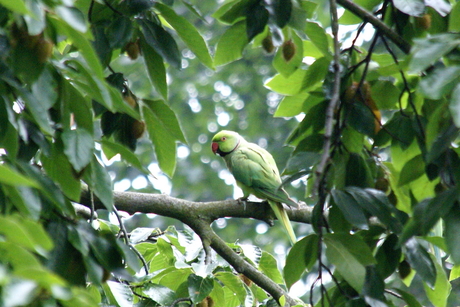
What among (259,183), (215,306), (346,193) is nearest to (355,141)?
(346,193)

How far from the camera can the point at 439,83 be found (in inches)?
51.0

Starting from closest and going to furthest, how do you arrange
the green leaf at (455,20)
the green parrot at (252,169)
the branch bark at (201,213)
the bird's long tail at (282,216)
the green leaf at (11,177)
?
the green leaf at (11,177) → the green leaf at (455,20) → the branch bark at (201,213) → the bird's long tail at (282,216) → the green parrot at (252,169)

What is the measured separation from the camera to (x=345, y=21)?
226cm

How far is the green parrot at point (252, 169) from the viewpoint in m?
3.60

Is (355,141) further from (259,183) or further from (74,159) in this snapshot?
(259,183)

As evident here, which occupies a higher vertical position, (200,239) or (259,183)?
(200,239)

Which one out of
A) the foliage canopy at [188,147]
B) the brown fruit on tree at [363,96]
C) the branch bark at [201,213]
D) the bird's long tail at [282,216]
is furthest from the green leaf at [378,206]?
the bird's long tail at [282,216]

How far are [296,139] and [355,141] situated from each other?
226 mm

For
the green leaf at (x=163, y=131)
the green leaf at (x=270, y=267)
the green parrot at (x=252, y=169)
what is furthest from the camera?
the green parrot at (x=252, y=169)

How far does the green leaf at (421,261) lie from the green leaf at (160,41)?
37.9 inches

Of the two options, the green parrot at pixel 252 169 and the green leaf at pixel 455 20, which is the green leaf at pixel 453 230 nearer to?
the green leaf at pixel 455 20

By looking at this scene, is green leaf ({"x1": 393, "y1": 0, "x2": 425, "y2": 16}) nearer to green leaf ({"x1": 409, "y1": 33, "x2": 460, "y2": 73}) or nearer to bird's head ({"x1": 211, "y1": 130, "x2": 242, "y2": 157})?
green leaf ({"x1": 409, "y1": 33, "x2": 460, "y2": 73})

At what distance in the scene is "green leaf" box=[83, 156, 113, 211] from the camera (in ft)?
4.70

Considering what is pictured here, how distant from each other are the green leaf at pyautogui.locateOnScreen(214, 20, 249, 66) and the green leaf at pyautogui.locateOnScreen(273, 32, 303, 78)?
15cm
